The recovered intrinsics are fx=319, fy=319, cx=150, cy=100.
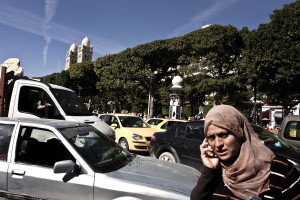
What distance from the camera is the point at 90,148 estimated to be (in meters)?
4.12

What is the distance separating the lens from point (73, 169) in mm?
3648

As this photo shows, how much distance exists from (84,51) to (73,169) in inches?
5812

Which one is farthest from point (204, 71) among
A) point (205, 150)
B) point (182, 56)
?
point (205, 150)

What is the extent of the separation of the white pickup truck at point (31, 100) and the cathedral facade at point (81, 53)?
140626 millimetres

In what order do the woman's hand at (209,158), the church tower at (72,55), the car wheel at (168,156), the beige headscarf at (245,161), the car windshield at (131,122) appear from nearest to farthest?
the beige headscarf at (245,161) → the woman's hand at (209,158) → the car wheel at (168,156) → the car windshield at (131,122) → the church tower at (72,55)

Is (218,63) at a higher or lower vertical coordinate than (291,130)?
higher

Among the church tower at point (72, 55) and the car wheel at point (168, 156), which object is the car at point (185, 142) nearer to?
the car wheel at point (168, 156)

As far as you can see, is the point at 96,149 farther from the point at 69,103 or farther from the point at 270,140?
the point at 69,103

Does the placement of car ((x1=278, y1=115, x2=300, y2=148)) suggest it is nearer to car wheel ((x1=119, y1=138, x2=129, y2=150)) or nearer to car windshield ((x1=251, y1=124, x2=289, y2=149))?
car windshield ((x1=251, y1=124, x2=289, y2=149))

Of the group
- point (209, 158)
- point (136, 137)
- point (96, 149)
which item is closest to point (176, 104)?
point (136, 137)

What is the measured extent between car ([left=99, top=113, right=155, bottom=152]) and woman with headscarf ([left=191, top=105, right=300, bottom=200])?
380 inches

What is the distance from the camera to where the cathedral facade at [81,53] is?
147 meters

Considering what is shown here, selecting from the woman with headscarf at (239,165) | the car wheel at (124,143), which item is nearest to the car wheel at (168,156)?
the car wheel at (124,143)

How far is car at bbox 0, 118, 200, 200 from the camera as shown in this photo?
3.54 metres
